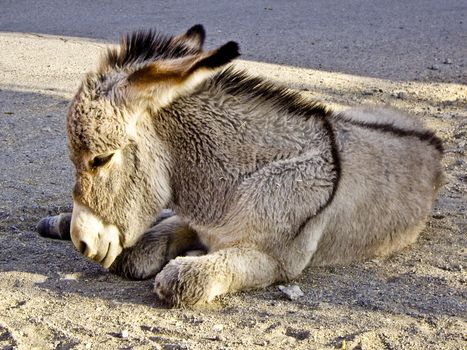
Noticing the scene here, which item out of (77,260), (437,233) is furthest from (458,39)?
(77,260)

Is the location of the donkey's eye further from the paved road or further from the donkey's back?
the paved road

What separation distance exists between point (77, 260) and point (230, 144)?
1260 millimetres

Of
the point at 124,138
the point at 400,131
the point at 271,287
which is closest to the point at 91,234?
the point at 124,138

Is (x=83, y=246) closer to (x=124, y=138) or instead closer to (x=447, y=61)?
(x=124, y=138)

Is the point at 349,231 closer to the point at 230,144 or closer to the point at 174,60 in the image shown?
the point at 230,144

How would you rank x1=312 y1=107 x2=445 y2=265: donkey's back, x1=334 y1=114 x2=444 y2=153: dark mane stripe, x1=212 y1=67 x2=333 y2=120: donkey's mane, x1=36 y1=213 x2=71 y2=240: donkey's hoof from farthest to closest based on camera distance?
x1=36 y1=213 x2=71 y2=240: donkey's hoof < x1=334 y1=114 x2=444 y2=153: dark mane stripe < x1=312 y1=107 x2=445 y2=265: donkey's back < x1=212 y1=67 x2=333 y2=120: donkey's mane

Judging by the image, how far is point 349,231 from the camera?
5.09m

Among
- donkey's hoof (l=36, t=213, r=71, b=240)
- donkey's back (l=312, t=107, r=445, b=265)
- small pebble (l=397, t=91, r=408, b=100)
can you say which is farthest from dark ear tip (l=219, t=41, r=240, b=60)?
small pebble (l=397, t=91, r=408, b=100)

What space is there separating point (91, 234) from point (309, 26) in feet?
28.5

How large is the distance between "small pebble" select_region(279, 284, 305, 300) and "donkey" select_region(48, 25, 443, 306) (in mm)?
86

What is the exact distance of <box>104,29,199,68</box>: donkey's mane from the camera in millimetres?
4645

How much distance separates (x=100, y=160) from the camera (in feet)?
14.7

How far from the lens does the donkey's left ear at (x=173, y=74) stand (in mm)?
4328

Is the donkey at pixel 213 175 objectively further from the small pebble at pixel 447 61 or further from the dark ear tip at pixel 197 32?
the small pebble at pixel 447 61
